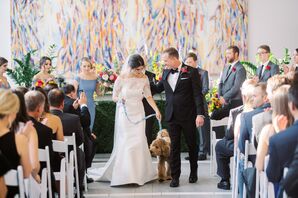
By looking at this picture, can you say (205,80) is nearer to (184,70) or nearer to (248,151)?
(184,70)

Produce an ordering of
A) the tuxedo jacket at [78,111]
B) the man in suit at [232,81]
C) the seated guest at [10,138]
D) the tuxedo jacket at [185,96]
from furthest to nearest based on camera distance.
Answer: the man in suit at [232,81]
the tuxedo jacket at [185,96]
the tuxedo jacket at [78,111]
the seated guest at [10,138]

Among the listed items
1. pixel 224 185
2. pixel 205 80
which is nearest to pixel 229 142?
pixel 224 185

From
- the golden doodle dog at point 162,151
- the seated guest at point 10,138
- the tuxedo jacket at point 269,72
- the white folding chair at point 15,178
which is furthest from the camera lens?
the tuxedo jacket at point 269,72

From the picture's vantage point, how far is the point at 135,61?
7508 millimetres

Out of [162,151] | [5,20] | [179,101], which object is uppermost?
[5,20]

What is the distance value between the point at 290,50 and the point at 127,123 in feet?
18.7

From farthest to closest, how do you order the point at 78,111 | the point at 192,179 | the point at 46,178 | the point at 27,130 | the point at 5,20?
1. the point at 5,20
2. the point at 192,179
3. the point at 78,111
4. the point at 46,178
5. the point at 27,130

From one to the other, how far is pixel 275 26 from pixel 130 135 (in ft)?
18.8

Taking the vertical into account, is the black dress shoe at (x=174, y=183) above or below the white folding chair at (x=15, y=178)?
below

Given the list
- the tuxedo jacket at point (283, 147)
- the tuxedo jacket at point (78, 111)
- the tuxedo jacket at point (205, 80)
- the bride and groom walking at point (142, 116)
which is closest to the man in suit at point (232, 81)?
the tuxedo jacket at point (205, 80)

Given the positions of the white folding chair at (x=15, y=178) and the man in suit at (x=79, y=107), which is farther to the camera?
the man in suit at (x=79, y=107)

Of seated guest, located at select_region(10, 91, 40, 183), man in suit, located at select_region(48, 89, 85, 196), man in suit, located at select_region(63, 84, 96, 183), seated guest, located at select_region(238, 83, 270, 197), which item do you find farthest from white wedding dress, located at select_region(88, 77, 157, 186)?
seated guest, located at select_region(10, 91, 40, 183)

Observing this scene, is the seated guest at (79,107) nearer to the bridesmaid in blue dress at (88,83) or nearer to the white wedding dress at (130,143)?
the white wedding dress at (130,143)

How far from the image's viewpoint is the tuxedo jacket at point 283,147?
3592 millimetres
